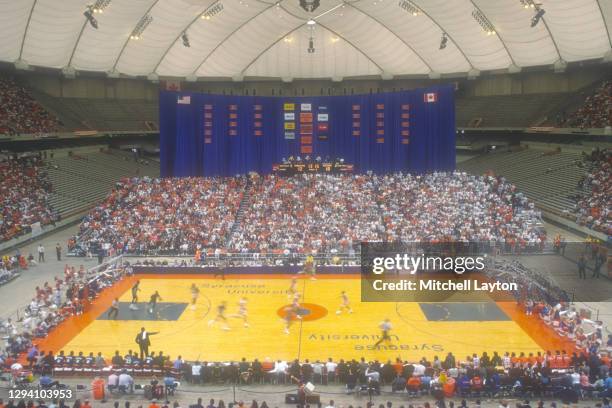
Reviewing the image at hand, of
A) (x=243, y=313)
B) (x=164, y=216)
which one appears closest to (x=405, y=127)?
(x=164, y=216)

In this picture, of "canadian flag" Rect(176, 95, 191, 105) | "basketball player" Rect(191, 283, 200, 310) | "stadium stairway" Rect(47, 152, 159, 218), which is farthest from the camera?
"canadian flag" Rect(176, 95, 191, 105)

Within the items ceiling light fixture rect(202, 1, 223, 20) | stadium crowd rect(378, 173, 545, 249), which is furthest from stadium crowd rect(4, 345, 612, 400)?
ceiling light fixture rect(202, 1, 223, 20)

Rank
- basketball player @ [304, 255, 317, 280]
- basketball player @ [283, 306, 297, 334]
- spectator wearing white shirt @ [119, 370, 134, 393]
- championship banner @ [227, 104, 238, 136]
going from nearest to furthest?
spectator wearing white shirt @ [119, 370, 134, 393] < basketball player @ [283, 306, 297, 334] < basketball player @ [304, 255, 317, 280] < championship banner @ [227, 104, 238, 136]

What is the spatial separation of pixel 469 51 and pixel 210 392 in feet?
133

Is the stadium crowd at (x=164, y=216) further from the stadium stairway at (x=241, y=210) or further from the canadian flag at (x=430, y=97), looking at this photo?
the canadian flag at (x=430, y=97)

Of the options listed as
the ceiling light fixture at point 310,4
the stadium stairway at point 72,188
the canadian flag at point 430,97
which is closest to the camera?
the ceiling light fixture at point 310,4

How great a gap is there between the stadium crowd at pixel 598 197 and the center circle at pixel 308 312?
18.3 m

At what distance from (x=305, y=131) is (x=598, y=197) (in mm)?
21818

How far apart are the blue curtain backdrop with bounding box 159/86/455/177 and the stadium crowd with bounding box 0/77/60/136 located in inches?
405

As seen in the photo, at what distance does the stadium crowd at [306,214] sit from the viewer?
3559cm

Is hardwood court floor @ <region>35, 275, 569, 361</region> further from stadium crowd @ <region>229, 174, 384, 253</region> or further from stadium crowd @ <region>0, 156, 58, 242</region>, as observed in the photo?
stadium crowd @ <region>0, 156, 58, 242</region>

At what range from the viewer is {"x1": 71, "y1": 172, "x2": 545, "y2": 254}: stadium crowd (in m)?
35.6

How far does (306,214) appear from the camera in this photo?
38844 millimetres

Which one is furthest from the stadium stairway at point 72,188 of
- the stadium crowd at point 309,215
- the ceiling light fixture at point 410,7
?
the ceiling light fixture at point 410,7
